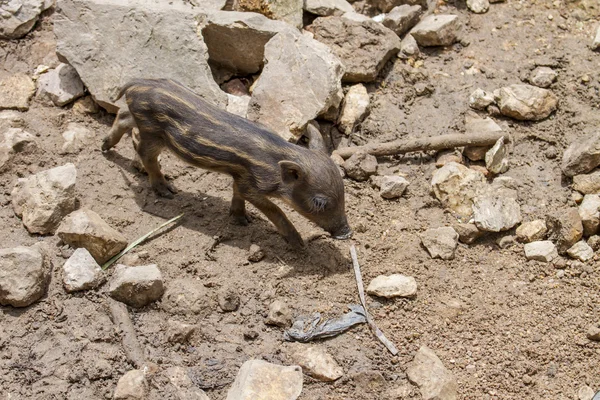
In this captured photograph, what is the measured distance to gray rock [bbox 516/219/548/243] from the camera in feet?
19.2

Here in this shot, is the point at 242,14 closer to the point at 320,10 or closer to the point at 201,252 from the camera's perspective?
the point at 320,10

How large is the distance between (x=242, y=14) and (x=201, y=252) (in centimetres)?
245

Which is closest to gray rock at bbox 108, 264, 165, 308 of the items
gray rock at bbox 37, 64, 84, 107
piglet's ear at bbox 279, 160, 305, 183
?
piglet's ear at bbox 279, 160, 305, 183

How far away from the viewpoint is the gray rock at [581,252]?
18.6ft

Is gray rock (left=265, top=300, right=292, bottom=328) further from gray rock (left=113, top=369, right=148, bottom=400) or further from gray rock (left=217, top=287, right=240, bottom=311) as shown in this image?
gray rock (left=113, top=369, right=148, bottom=400)

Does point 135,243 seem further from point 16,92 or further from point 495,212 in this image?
point 495,212

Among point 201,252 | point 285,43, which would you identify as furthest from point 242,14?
point 201,252

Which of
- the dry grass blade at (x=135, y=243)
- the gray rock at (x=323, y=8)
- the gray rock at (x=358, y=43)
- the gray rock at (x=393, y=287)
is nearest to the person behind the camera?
the gray rock at (x=393, y=287)

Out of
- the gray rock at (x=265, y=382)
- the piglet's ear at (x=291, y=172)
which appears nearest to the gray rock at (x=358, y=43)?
the piglet's ear at (x=291, y=172)

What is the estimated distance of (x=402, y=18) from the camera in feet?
24.5

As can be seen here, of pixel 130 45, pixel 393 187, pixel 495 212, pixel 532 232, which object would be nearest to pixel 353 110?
pixel 393 187

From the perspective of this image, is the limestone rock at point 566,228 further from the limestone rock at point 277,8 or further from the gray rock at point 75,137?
the gray rock at point 75,137

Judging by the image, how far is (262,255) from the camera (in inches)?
227

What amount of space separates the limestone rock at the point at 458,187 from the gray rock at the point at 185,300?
7.16ft
